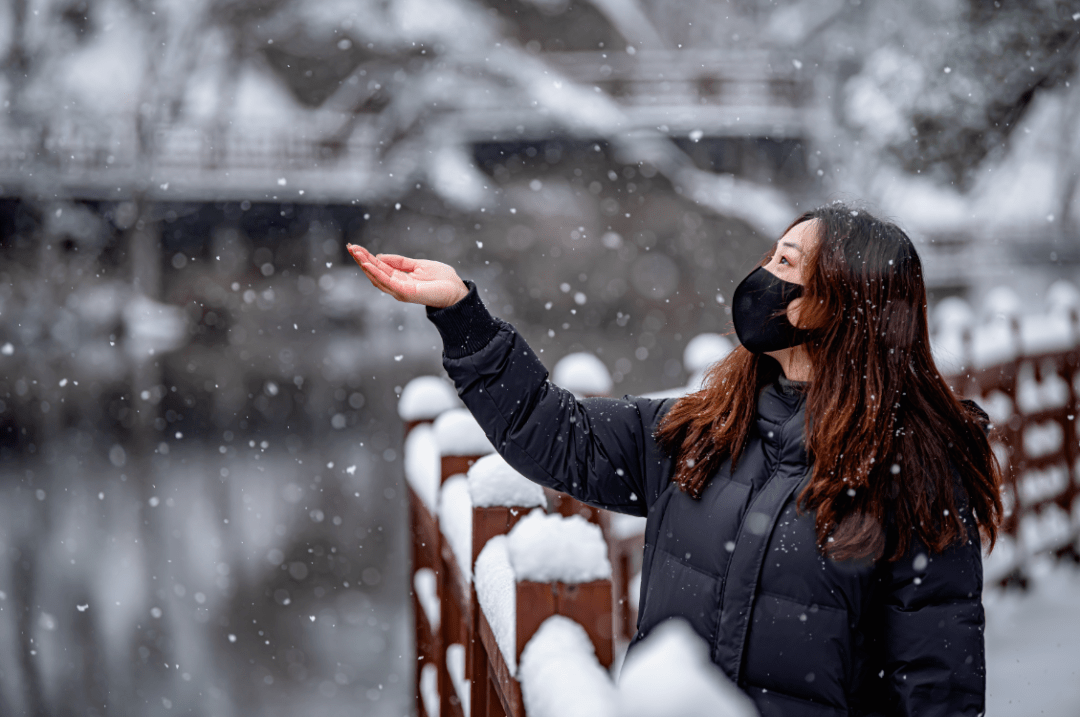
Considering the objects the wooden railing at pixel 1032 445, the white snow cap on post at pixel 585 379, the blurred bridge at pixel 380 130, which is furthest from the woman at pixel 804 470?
the blurred bridge at pixel 380 130

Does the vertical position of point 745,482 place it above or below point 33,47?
below

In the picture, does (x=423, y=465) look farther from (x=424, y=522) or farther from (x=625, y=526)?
(x=625, y=526)

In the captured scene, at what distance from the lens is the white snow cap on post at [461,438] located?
1751 mm

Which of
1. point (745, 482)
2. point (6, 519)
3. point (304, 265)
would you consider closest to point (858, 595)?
point (745, 482)

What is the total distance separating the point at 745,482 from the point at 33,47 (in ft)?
42.7

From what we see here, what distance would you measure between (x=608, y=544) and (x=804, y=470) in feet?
4.34

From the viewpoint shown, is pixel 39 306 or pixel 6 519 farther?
pixel 39 306

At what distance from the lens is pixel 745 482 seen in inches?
44.1

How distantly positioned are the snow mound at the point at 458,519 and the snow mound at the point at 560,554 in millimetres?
461

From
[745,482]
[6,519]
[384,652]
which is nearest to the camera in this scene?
[745,482]

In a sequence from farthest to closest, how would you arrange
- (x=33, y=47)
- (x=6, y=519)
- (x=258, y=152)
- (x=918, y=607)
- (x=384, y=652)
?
(x=258, y=152) → (x=33, y=47) → (x=6, y=519) → (x=384, y=652) → (x=918, y=607)

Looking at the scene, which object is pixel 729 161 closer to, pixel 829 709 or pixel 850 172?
pixel 850 172

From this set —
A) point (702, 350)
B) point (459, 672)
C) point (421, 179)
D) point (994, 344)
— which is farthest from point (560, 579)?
point (421, 179)

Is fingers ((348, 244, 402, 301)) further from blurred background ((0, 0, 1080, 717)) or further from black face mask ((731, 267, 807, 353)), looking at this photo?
blurred background ((0, 0, 1080, 717))
